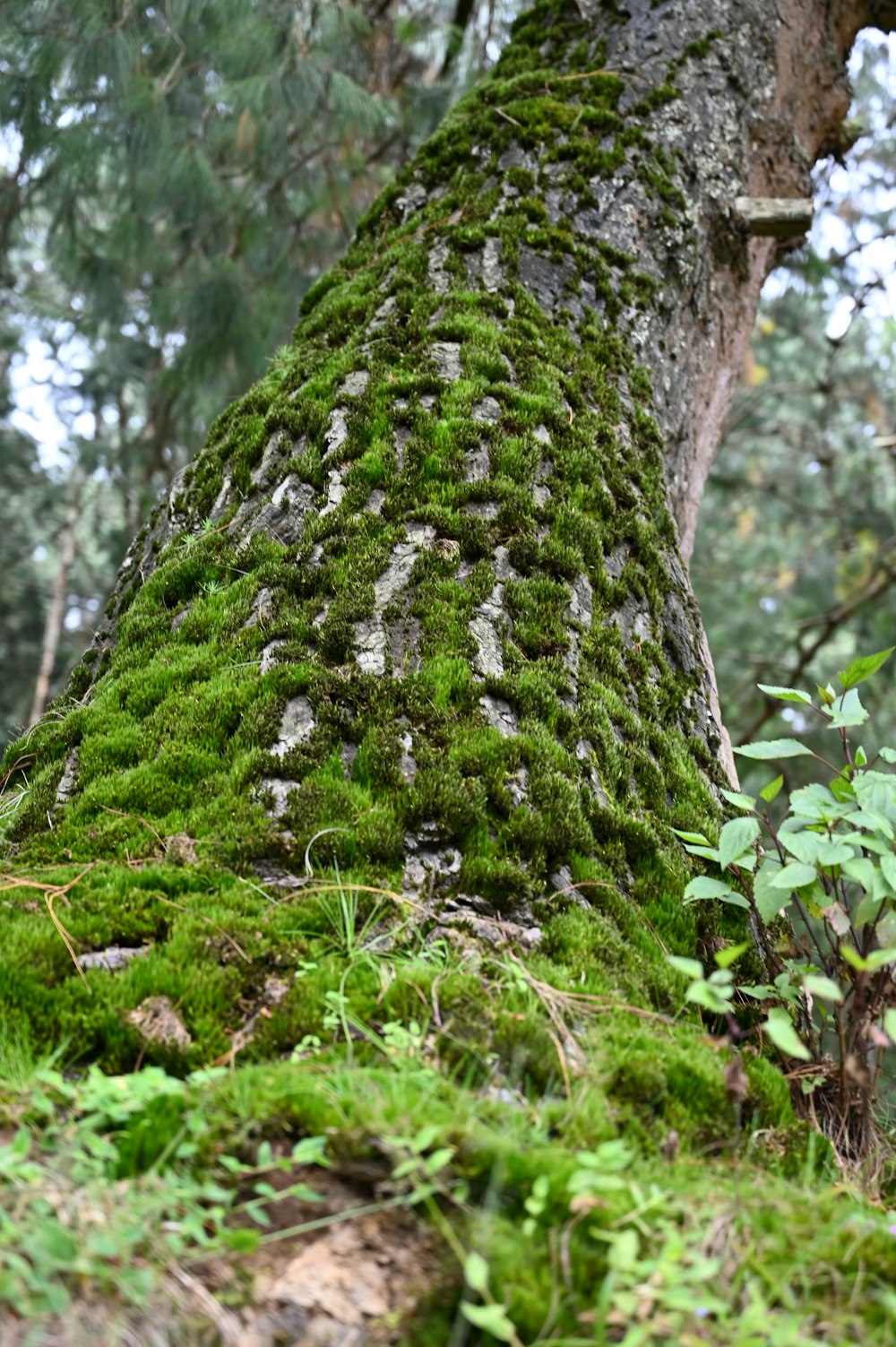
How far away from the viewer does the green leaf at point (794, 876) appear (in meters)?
1.57

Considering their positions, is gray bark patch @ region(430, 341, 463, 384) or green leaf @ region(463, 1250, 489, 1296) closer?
green leaf @ region(463, 1250, 489, 1296)

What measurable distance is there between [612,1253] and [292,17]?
215 inches

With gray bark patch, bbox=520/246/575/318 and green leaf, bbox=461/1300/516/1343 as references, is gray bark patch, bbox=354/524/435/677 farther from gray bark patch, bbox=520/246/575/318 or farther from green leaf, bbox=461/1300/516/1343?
green leaf, bbox=461/1300/516/1343

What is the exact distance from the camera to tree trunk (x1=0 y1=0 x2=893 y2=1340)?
4.91 ft

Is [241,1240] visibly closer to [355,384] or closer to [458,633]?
[458,633]

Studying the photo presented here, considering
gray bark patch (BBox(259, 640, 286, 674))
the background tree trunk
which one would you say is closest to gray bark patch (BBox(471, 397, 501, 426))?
the background tree trunk

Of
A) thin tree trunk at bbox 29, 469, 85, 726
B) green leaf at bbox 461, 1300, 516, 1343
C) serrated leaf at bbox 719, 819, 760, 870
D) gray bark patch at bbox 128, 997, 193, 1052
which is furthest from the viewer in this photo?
thin tree trunk at bbox 29, 469, 85, 726

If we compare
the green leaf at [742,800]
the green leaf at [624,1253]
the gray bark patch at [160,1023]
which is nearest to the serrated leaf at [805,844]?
A: the green leaf at [742,800]

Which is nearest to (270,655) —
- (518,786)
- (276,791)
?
(276,791)

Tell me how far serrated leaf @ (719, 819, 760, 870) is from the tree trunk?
8.7 inches

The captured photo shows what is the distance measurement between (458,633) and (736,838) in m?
0.72

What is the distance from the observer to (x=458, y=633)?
2.05 metres

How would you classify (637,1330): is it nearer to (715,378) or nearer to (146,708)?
(146,708)

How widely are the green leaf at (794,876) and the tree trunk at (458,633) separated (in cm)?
29
